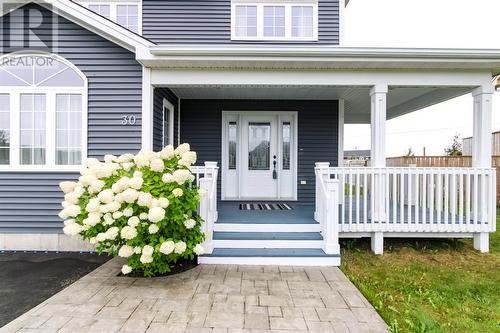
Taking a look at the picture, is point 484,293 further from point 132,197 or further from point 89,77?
point 89,77

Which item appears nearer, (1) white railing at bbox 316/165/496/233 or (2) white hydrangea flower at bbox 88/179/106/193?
(2) white hydrangea flower at bbox 88/179/106/193

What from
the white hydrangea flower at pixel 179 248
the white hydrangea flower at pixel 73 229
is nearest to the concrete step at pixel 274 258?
the white hydrangea flower at pixel 179 248

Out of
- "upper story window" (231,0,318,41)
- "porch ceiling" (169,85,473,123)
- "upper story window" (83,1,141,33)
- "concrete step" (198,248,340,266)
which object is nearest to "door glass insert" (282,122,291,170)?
"porch ceiling" (169,85,473,123)

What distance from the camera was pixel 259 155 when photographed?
22.2 feet

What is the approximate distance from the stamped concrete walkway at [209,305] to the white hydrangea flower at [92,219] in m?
0.67

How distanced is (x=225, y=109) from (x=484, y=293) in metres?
5.26

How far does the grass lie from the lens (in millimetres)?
2705

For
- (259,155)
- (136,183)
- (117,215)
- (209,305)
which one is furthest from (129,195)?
(259,155)

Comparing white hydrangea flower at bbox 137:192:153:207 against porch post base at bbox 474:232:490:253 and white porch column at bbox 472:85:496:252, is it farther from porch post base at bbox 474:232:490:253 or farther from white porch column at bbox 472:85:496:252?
porch post base at bbox 474:232:490:253

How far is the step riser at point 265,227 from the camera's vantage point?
179 inches

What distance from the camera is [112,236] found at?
131 inches

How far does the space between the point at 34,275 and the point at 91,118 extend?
7.49 ft

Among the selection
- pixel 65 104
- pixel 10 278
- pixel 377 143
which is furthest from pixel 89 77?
pixel 377 143

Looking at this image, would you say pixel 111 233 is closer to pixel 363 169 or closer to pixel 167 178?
pixel 167 178
